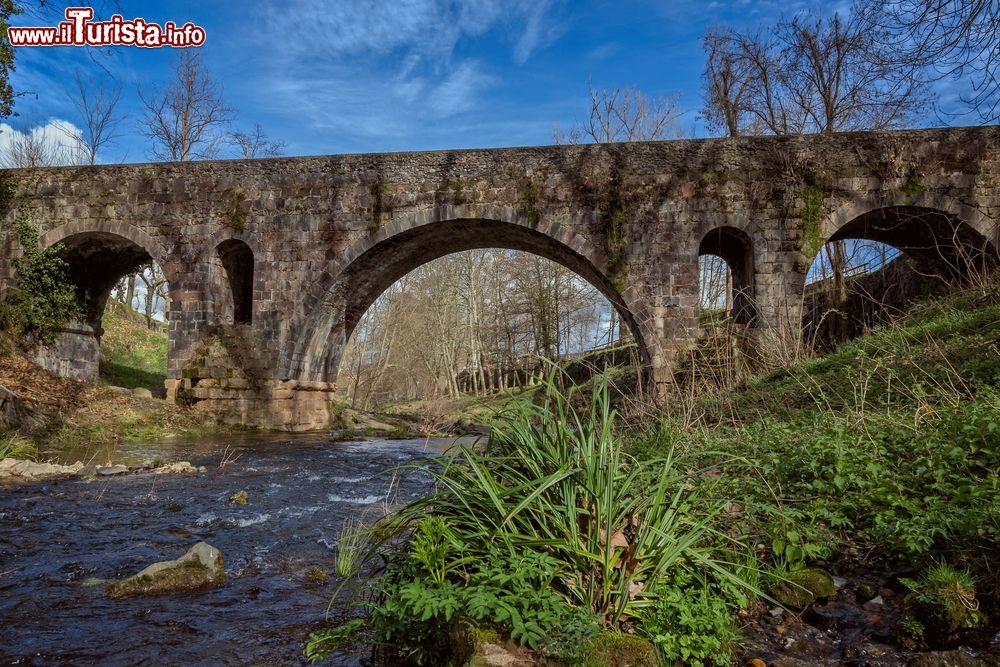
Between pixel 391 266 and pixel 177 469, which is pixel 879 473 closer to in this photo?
pixel 177 469

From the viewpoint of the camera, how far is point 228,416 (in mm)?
12422

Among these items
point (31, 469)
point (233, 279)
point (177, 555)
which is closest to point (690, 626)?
point (177, 555)

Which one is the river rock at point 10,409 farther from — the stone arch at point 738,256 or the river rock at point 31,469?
the stone arch at point 738,256

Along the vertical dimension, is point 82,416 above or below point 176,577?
above

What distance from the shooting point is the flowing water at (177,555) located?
282 centimetres

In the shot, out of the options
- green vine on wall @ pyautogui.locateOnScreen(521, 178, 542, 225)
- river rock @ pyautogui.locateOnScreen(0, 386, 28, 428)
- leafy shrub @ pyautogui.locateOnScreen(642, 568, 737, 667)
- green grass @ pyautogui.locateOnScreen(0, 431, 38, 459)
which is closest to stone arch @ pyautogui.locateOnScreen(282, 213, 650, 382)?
green vine on wall @ pyautogui.locateOnScreen(521, 178, 542, 225)

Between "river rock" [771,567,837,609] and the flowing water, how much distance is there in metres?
1.63

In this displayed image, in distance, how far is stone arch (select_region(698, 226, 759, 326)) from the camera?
1118 cm

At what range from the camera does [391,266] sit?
44.0 ft

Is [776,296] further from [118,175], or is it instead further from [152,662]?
[118,175]

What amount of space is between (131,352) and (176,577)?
2191 centimetres

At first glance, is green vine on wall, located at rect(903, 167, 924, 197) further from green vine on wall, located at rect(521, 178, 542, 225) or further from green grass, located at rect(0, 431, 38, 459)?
green grass, located at rect(0, 431, 38, 459)

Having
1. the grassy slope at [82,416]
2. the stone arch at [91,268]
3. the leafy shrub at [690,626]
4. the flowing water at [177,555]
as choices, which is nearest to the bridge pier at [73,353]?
the stone arch at [91,268]

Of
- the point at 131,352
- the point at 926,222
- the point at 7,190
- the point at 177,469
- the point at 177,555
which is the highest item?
the point at 7,190
